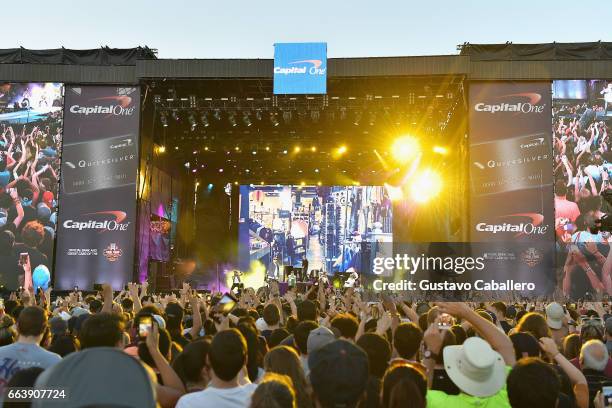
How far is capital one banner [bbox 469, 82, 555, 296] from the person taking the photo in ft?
75.3

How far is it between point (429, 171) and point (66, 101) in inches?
622

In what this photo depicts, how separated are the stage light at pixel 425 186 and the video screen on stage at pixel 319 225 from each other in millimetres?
2204

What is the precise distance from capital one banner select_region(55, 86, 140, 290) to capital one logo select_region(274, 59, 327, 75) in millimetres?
5917

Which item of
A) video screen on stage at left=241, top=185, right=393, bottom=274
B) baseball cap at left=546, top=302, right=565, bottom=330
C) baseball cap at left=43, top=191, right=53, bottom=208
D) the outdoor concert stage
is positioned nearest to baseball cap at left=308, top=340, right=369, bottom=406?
baseball cap at left=546, top=302, right=565, bottom=330

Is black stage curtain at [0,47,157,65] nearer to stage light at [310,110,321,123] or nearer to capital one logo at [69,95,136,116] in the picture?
capital one logo at [69,95,136,116]

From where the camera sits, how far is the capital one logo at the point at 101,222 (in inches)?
976

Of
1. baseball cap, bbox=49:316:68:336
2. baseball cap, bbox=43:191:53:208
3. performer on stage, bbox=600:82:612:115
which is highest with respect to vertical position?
performer on stage, bbox=600:82:612:115

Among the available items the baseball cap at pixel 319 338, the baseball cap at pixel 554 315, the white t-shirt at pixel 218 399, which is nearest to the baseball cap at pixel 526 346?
the baseball cap at pixel 319 338

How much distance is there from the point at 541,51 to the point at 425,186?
877 cm

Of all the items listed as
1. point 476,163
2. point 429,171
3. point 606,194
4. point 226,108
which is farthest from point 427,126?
point 606,194

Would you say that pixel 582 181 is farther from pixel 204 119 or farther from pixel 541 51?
pixel 204 119

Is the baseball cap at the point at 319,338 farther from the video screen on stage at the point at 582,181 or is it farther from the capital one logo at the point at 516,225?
the video screen on stage at the point at 582,181

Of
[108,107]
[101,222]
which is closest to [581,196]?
[101,222]

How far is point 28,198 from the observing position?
25016 mm
